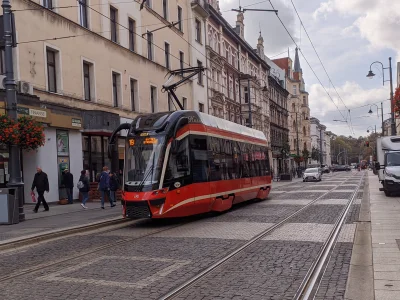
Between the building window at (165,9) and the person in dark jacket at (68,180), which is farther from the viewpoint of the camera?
the building window at (165,9)

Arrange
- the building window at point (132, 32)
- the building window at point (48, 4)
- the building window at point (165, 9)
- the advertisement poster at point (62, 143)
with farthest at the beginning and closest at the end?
1. the building window at point (165, 9)
2. the building window at point (132, 32)
3. the advertisement poster at point (62, 143)
4. the building window at point (48, 4)

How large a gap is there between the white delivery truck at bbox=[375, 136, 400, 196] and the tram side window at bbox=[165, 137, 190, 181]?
Result: 11490 millimetres

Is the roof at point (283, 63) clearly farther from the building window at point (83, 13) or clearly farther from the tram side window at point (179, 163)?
the tram side window at point (179, 163)

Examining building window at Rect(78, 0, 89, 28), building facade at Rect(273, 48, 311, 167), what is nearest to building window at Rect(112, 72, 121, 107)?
building window at Rect(78, 0, 89, 28)

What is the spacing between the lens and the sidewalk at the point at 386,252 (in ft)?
18.9

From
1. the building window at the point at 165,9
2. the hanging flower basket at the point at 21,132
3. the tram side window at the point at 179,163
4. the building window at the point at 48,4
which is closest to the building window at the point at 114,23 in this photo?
the building window at the point at 48,4

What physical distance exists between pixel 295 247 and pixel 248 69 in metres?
46.5

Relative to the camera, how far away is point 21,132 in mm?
14641

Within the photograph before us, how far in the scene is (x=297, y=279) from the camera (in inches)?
256

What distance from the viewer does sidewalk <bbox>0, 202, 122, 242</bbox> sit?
11.9 metres

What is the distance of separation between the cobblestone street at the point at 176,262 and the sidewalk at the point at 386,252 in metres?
0.48

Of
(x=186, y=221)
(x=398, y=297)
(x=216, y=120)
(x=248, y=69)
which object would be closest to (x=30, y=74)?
(x=216, y=120)

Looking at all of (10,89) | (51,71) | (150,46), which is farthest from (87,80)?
(10,89)

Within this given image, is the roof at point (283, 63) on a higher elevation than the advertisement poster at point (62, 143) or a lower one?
higher
